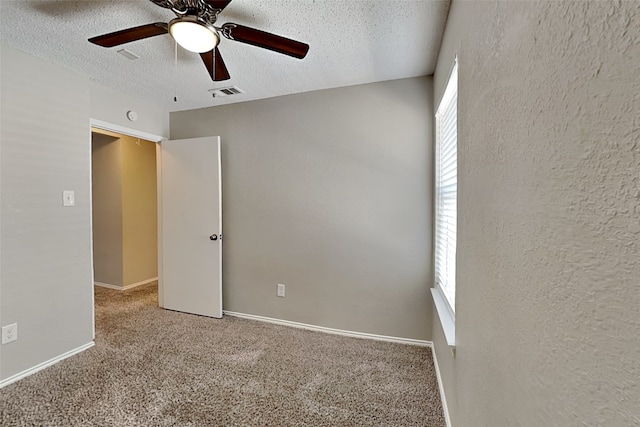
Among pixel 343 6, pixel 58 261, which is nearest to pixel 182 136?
pixel 58 261

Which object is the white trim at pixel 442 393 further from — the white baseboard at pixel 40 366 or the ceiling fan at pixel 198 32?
the white baseboard at pixel 40 366

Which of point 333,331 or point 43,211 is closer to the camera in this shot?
point 43,211

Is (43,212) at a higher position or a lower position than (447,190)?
lower

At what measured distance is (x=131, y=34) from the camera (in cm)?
155

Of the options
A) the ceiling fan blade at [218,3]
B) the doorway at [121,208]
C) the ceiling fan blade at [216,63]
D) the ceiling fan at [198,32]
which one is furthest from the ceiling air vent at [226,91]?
the doorway at [121,208]

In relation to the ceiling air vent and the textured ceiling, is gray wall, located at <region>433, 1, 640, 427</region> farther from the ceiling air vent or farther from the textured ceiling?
the ceiling air vent

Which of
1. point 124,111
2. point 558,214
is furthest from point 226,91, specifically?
point 558,214

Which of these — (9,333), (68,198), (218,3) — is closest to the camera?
(218,3)

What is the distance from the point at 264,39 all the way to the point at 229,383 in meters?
2.19

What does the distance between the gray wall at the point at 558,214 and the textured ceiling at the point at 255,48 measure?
0.94 metres

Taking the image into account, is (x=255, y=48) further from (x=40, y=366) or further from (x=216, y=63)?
(x=40, y=366)

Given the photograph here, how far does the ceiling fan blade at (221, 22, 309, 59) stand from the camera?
4.98 feet

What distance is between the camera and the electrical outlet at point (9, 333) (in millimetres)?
2047

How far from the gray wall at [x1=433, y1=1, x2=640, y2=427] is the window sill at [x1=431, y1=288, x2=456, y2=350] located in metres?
0.45
